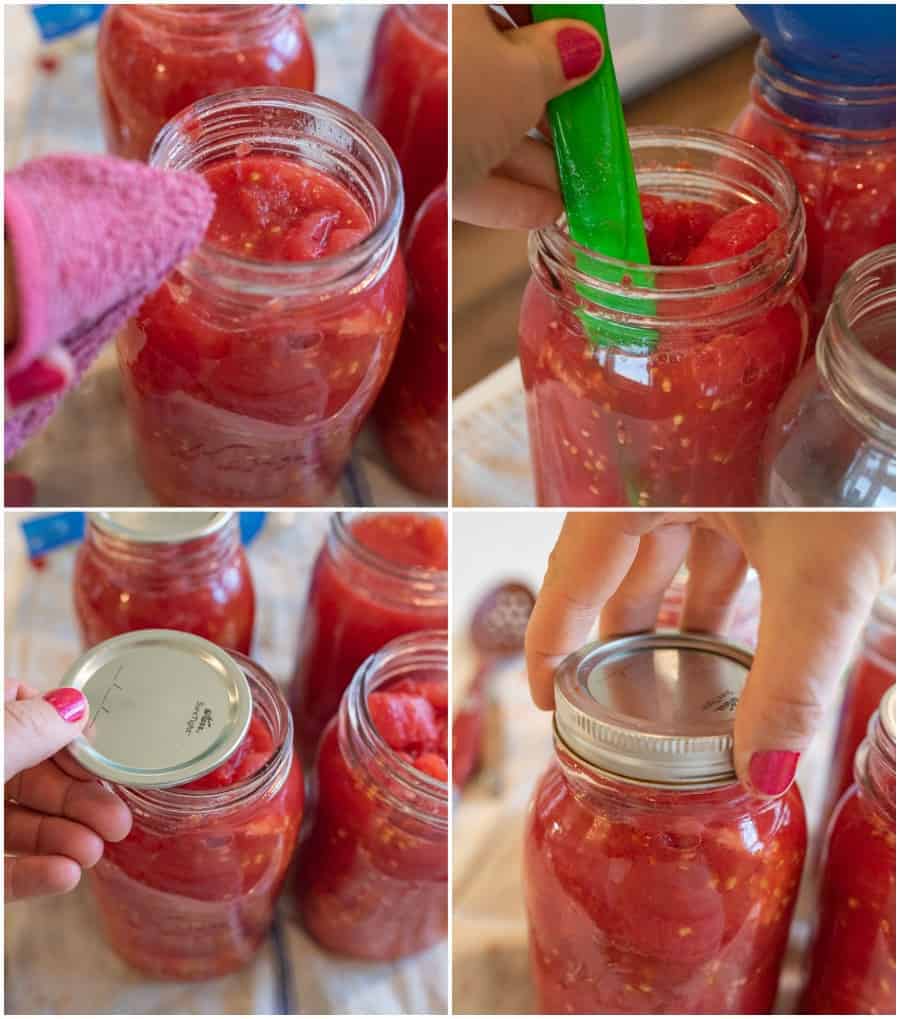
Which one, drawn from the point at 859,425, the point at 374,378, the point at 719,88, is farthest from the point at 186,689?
the point at 719,88

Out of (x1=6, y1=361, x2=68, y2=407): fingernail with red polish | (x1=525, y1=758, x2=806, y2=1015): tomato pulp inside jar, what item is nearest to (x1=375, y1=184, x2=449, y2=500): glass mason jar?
(x1=525, y1=758, x2=806, y2=1015): tomato pulp inside jar

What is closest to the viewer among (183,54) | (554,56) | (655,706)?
(554,56)

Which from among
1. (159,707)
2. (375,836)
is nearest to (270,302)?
(159,707)

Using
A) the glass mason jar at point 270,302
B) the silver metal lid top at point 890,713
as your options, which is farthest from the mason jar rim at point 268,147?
the silver metal lid top at point 890,713

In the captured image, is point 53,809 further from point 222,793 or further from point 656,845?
point 656,845

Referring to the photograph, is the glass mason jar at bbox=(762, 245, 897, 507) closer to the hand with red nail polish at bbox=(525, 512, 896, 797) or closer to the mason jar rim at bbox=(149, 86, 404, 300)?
the hand with red nail polish at bbox=(525, 512, 896, 797)
